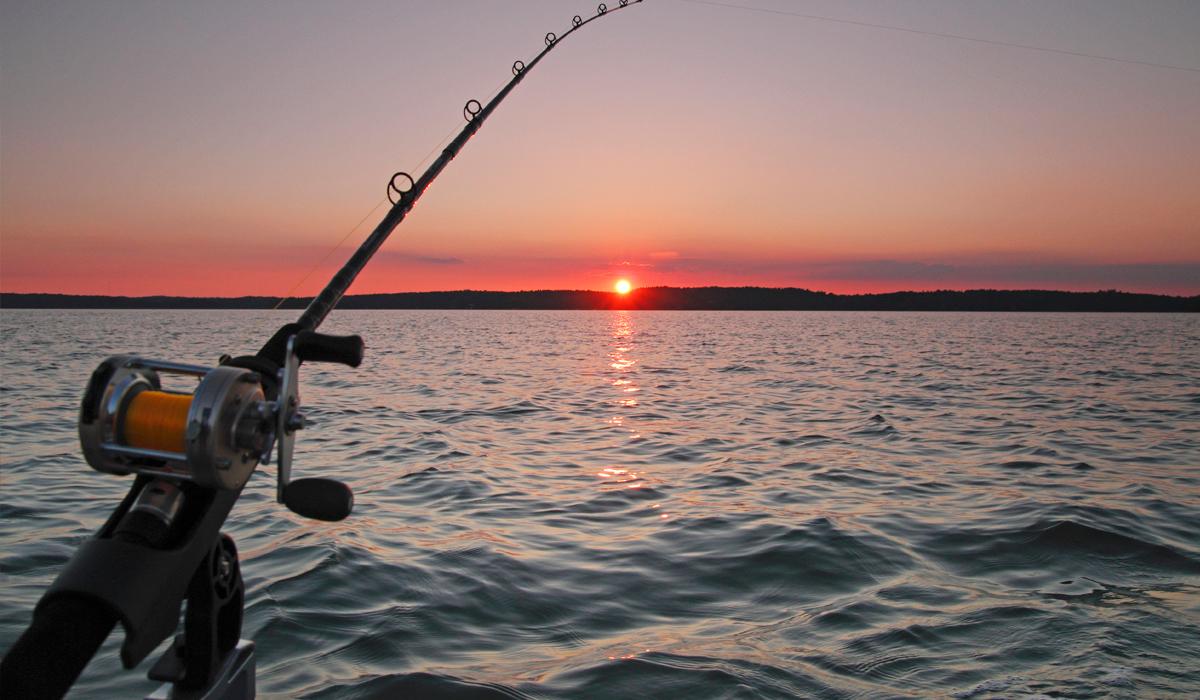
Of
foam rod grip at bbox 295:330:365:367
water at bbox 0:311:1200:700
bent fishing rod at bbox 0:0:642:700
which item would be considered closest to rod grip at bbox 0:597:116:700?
bent fishing rod at bbox 0:0:642:700

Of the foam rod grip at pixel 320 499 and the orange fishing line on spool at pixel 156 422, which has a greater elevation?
the orange fishing line on spool at pixel 156 422

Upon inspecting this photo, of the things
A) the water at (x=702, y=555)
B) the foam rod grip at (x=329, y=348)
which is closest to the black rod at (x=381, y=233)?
the foam rod grip at (x=329, y=348)

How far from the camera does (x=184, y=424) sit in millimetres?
1532

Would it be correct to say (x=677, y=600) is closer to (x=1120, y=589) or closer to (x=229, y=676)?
(x=1120, y=589)

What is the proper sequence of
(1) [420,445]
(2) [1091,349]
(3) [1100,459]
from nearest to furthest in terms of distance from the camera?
(3) [1100,459] < (1) [420,445] < (2) [1091,349]

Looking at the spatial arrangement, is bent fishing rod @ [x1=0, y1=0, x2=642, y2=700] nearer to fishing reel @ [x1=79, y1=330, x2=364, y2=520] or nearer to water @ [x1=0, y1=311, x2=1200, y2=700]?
fishing reel @ [x1=79, y1=330, x2=364, y2=520]

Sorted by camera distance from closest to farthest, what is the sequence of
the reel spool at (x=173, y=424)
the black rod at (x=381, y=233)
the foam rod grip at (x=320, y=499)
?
the reel spool at (x=173, y=424), the foam rod grip at (x=320, y=499), the black rod at (x=381, y=233)

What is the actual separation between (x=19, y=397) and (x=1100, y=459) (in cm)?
1690

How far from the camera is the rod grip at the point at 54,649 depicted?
50.6 inches

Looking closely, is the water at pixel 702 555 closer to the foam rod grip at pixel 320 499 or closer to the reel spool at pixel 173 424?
the foam rod grip at pixel 320 499

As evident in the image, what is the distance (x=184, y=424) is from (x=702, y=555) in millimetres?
4276

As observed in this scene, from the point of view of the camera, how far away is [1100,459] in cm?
877

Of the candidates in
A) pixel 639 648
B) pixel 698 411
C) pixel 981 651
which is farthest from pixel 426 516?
pixel 698 411

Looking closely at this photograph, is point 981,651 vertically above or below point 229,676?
below
